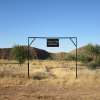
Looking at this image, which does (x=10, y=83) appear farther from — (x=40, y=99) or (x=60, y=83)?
(x=40, y=99)

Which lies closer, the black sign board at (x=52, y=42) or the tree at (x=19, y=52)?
the black sign board at (x=52, y=42)

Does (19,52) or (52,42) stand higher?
(52,42)

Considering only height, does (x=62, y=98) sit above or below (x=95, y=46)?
below

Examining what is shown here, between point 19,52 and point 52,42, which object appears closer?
point 52,42

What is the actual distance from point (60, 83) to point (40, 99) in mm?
6737

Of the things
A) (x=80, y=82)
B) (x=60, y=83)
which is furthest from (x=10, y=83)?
(x=80, y=82)

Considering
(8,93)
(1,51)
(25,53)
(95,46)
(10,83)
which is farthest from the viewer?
(1,51)

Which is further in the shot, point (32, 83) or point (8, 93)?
point (32, 83)

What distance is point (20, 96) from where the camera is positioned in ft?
51.6

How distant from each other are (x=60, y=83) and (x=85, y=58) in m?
39.4

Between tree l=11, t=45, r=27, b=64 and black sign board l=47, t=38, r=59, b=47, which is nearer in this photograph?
black sign board l=47, t=38, r=59, b=47

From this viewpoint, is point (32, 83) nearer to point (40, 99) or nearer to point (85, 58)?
point (40, 99)

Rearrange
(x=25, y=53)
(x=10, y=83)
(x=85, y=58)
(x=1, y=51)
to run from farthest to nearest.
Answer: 1. (x=1, y=51)
2. (x=85, y=58)
3. (x=25, y=53)
4. (x=10, y=83)

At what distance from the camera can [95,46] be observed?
65.9 meters
